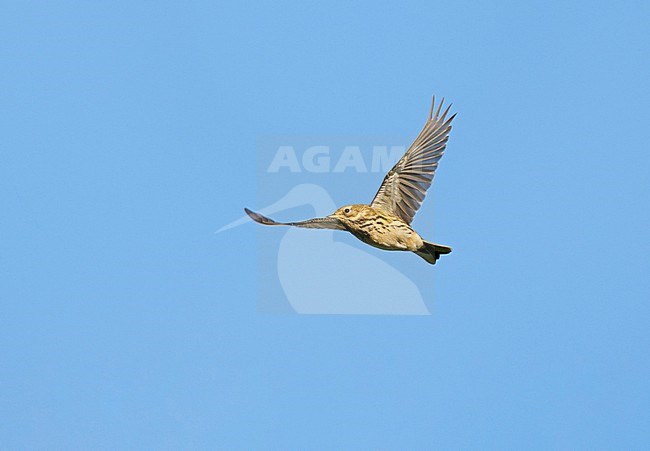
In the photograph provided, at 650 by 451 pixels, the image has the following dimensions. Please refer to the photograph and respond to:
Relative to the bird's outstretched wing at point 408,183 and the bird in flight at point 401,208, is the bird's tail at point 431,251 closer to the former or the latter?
the bird in flight at point 401,208

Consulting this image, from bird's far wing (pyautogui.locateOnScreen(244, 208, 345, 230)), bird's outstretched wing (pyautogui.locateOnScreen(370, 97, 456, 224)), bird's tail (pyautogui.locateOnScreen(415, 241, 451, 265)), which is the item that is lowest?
bird's tail (pyautogui.locateOnScreen(415, 241, 451, 265))

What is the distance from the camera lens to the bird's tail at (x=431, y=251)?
66.1ft

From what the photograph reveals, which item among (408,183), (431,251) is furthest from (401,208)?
(431,251)

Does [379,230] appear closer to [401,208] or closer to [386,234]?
[386,234]

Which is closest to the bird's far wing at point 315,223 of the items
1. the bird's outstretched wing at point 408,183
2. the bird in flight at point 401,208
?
the bird in flight at point 401,208

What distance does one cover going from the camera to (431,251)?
2025cm

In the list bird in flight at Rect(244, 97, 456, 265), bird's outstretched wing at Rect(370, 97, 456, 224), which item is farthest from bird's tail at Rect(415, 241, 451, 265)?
bird's outstretched wing at Rect(370, 97, 456, 224)

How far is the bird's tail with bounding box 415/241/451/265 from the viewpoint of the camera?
20141 mm

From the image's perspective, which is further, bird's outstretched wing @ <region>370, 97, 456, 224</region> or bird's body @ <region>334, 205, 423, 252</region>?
bird's outstretched wing @ <region>370, 97, 456, 224</region>

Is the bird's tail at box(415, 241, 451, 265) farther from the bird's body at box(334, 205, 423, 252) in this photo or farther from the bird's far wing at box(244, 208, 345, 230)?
the bird's far wing at box(244, 208, 345, 230)

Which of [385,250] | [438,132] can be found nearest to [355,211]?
[385,250]

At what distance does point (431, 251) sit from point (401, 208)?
4.10 feet

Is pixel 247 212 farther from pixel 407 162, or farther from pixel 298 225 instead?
pixel 407 162

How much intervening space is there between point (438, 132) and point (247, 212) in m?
3.89
